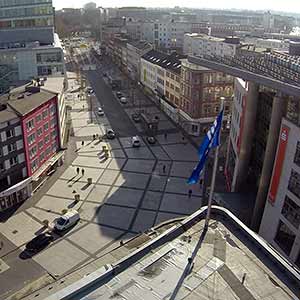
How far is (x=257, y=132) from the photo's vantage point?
43469 mm

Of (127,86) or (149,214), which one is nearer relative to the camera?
(149,214)

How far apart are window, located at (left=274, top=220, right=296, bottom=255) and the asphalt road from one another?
41502 millimetres

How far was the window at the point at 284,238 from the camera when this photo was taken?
34.2 meters

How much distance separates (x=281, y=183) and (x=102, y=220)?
20.8 meters

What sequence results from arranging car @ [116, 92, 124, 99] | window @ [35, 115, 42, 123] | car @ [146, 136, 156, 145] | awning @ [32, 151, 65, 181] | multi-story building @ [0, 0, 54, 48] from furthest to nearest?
car @ [116, 92, 124, 99] < multi-story building @ [0, 0, 54, 48] < car @ [146, 136, 156, 145] < window @ [35, 115, 42, 123] < awning @ [32, 151, 65, 181]

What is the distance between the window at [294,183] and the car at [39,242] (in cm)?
2496

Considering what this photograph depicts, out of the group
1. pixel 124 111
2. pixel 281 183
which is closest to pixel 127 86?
pixel 124 111

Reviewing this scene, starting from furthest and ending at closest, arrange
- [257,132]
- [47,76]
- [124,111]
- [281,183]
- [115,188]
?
[124,111]
[47,76]
[115,188]
[257,132]
[281,183]

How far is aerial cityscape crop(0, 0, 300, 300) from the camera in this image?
1717cm

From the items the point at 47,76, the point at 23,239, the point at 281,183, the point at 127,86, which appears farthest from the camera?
the point at 127,86

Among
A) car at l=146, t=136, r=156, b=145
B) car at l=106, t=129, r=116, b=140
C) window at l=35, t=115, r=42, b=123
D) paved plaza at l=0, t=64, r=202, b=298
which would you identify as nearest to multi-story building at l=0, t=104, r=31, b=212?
paved plaza at l=0, t=64, r=202, b=298

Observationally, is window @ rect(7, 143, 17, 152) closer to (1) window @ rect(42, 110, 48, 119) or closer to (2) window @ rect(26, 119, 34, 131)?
(2) window @ rect(26, 119, 34, 131)

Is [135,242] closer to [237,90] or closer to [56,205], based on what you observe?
[56,205]

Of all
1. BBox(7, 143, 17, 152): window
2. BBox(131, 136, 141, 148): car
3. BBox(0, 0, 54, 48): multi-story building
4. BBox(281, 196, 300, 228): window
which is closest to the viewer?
BBox(281, 196, 300, 228): window
